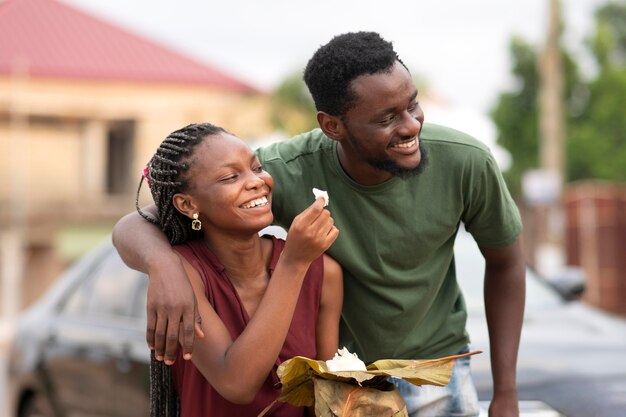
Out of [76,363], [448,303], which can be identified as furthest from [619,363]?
[76,363]

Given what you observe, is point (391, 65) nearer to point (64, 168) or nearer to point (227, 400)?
point (227, 400)

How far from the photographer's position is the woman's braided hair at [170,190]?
9.45 feet

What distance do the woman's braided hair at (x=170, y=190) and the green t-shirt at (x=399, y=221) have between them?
33 cm

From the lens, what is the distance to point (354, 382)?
255 cm

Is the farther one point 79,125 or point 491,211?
point 79,125

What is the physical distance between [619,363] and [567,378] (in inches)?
13.4

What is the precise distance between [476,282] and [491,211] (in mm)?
1990

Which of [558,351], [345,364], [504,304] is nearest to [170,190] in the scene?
[345,364]

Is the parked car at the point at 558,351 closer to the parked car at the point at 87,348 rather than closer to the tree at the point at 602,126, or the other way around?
the parked car at the point at 87,348

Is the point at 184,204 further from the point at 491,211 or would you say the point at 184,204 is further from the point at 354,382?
the point at 491,211

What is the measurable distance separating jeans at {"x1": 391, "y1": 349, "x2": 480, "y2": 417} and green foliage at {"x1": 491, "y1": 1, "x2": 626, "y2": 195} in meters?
21.0

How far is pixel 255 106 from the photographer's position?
25.0 m

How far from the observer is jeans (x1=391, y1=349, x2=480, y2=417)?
3199 mm

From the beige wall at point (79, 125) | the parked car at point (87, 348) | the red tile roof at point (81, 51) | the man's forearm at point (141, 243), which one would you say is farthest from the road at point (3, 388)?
the red tile roof at point (81, 51)
